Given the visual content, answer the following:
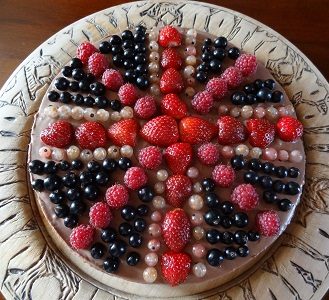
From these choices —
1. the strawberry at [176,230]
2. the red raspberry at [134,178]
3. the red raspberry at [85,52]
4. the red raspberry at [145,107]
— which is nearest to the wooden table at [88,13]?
the red raspberry at [85,52]

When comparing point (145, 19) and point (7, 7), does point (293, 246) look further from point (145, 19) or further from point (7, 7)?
point (7, 7)

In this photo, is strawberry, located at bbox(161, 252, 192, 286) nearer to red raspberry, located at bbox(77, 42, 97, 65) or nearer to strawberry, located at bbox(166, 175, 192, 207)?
strawberry, located at bbox(166, 175, 192, 207)

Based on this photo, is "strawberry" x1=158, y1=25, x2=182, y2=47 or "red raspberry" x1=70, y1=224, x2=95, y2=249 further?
"strawberry" x1=158, y1=25, x2=182, y2=47

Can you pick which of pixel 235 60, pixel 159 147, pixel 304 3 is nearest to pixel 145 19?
pixel 235 60

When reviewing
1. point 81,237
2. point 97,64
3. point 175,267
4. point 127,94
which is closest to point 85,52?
point 97,64

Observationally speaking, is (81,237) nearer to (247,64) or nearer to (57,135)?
(57,135)

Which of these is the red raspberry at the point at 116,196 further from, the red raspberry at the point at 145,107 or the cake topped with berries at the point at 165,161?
the red raspberry at the point at 145,107

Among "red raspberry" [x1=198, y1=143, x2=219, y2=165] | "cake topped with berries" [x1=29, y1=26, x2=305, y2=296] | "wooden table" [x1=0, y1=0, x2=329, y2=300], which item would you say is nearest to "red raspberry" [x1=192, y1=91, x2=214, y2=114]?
"cake topped with berries" [x1=29, y1=26, x2=305, y2=296]
